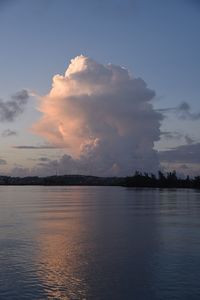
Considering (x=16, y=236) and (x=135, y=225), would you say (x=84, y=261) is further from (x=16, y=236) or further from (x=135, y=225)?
(x=135, y=225)

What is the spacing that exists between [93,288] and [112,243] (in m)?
12.6

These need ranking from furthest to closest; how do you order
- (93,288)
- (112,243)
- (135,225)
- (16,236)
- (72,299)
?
(135,225) → (16,236) → (112,243) → (93,288) → (72,299)

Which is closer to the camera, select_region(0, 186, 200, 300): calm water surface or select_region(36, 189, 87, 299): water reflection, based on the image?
select_region(0, 186, 200, 300): calm water surface

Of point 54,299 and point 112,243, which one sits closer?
point 54,299

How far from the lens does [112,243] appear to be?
31.5 m

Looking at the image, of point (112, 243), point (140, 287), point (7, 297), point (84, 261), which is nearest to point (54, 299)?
point (7, 297)

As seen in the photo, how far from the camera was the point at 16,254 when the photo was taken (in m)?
26.6

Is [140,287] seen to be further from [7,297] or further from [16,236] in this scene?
[16,236]

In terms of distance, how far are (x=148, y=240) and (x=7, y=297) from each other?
56.2 ft

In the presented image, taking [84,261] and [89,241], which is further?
[89,241]

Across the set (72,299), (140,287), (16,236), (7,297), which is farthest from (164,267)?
(16,236)

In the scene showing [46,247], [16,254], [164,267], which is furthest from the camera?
[46,247]

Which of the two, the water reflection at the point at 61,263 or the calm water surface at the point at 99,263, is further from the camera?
the water reflection at the point at 61,263

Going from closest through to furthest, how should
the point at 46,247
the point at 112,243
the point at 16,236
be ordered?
the point at 46,247 → the point at 112,243 → the point at 16,236
